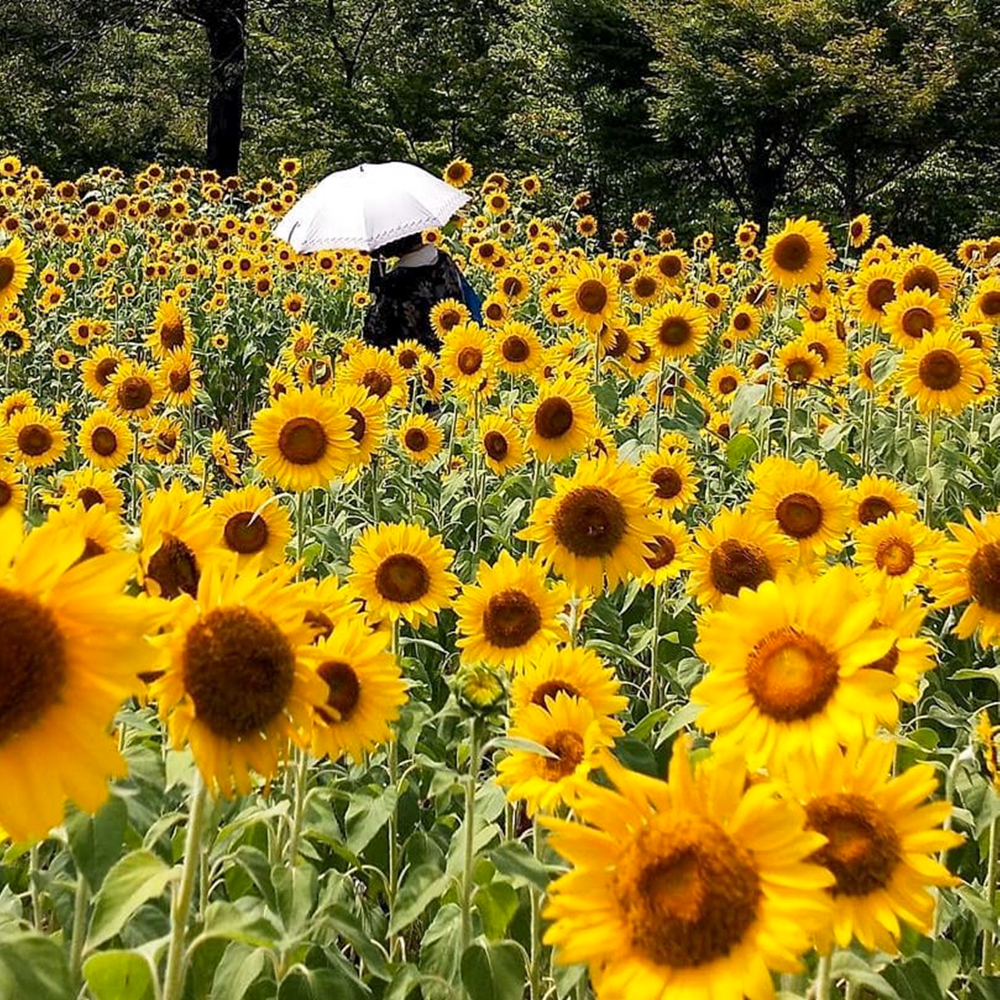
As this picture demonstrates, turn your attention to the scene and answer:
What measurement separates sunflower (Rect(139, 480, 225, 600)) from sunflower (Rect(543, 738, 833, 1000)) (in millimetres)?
779

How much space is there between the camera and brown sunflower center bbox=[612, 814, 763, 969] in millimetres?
1118

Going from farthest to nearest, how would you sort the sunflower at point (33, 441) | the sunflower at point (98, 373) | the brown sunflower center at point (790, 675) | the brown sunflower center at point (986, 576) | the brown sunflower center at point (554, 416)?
the sunflower at point (98, 373)
the sunflower at point (33, 441)
the brown sunflower center at point (554, 416)
the brown sunflower center at point (986, 576)
the brown sunflower center at point (790, 675)

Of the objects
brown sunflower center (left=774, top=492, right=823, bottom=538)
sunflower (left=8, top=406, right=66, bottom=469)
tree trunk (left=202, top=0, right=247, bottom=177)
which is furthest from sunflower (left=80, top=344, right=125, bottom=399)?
tree trunk (left=202, top=0, right=247, bottom=177)

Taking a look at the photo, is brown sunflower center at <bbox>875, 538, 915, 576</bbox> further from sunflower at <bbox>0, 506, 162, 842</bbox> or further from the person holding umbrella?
the person holding umbrella

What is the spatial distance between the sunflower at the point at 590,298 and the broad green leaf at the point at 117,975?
339 cm

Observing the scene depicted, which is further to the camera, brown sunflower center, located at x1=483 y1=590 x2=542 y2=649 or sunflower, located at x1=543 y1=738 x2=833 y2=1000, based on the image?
brown sunflower center, located at x1=483 y1=590 x2=542 y2=649

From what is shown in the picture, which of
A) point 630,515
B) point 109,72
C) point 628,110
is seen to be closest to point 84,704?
point 630,515

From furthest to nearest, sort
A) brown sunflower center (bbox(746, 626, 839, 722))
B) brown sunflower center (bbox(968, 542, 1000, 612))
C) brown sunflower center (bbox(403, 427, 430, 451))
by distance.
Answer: brown sunflower center (bbox(403, 427, 430, 451))
brown sunflower center (bbox(968, 542, 1000, 612))
brown sunflower center (bbox(746, 626, 839, 722))

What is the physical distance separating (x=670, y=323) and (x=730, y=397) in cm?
84

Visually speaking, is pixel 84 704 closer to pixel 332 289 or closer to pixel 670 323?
pixel 670 323

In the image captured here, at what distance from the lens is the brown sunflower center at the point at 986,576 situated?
2.11m

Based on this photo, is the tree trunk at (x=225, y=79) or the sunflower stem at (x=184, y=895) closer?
the sunflower stem at (x=184, y=895)

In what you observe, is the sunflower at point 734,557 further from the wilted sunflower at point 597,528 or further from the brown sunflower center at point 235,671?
the brown sunflower center at point 235,671

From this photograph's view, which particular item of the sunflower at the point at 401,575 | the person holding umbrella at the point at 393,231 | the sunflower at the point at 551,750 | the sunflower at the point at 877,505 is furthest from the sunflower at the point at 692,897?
the person holding umbrella at the point at 393,231
